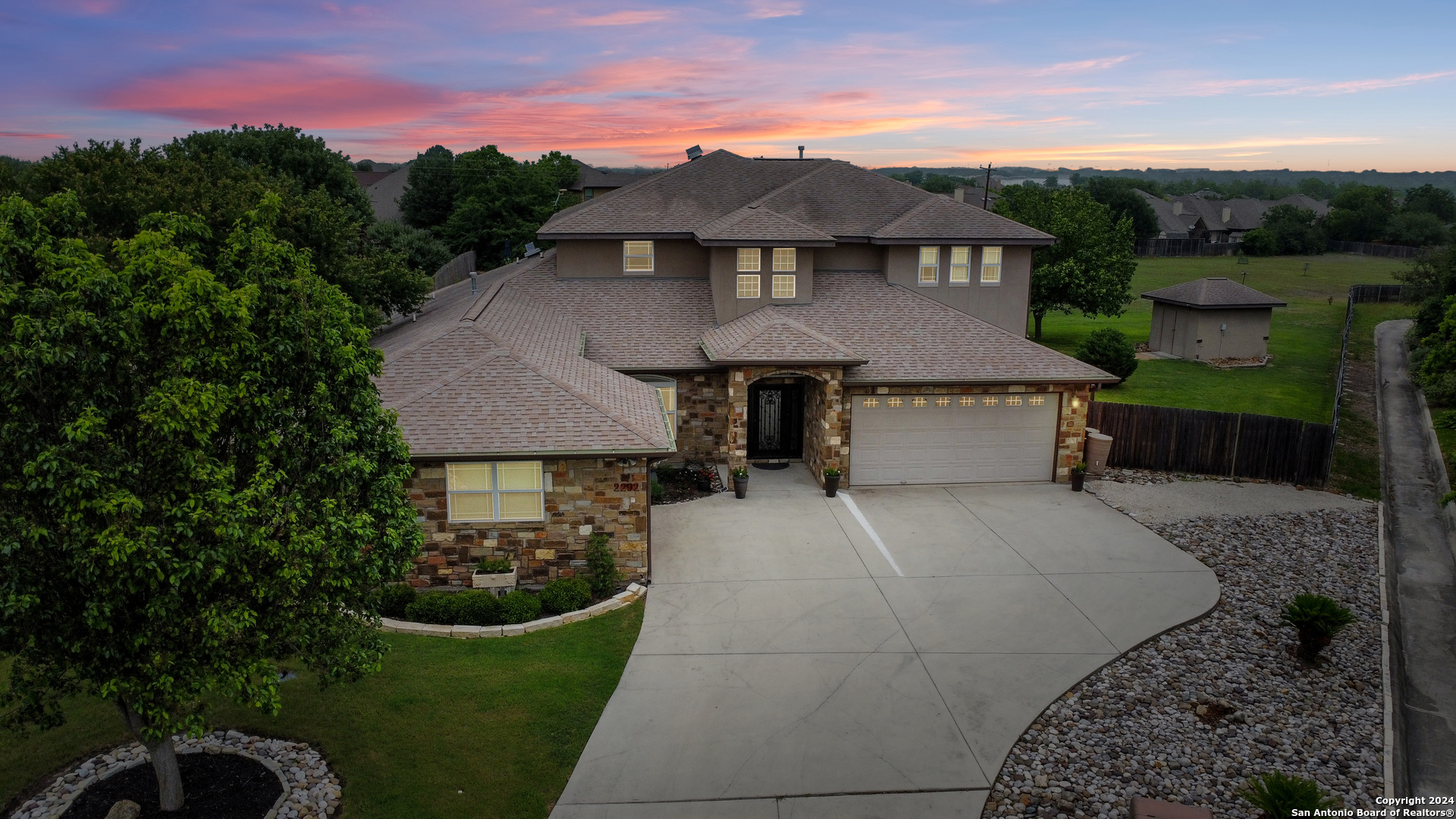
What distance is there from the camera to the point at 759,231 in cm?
2347

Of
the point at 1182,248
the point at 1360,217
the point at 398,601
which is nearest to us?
the point at 398,601

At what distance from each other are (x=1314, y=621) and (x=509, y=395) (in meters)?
13.4

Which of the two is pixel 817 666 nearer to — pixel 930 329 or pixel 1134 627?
pixel 1134 627

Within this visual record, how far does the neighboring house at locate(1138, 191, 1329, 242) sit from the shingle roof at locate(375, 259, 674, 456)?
96.3 m

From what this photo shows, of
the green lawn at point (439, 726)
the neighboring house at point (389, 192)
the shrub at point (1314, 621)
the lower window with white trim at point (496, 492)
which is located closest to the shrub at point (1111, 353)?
the shrub at point (1314, 621)

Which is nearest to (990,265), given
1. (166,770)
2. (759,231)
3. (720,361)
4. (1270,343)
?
(759,231)

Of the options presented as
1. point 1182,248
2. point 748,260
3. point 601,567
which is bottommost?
point 601,567

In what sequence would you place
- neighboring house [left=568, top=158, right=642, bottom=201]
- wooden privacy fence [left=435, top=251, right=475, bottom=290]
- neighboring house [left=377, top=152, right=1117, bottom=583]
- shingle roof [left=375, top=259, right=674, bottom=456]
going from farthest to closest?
neighboring house [left=568, top=158, right=642, bottom=201] → wooden privacy fence [left=435, top=251, right=475, bottom=290] → neighboring house [left=377, top=152, right=1117, bottom=583] → shingle roof [left=375, top=259, right=674, bottom=456]

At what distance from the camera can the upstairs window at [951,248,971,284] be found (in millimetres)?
25047

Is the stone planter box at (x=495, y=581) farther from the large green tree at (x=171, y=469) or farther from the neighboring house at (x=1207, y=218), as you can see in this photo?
the neighboring house at (x=1207, y=218)

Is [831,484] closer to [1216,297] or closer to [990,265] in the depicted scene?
[990,265]

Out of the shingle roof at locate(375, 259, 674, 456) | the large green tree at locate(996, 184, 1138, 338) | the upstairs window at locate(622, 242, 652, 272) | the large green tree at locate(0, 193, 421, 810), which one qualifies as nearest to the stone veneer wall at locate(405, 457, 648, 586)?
the shingle roof at locate(375, 259, 674, 456)

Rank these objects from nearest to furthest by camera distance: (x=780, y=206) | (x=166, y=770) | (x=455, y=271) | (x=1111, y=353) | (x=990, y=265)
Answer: (x=166, y=770) < (x=990, y=265) < (x=780, y=206) < (x=1111, y=353) < (x=455, y=271)

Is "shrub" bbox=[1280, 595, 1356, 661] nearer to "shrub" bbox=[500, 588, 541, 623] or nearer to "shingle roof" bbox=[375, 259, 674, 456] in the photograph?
"shingle roof" bbox=[375, 259, 674, 456]
